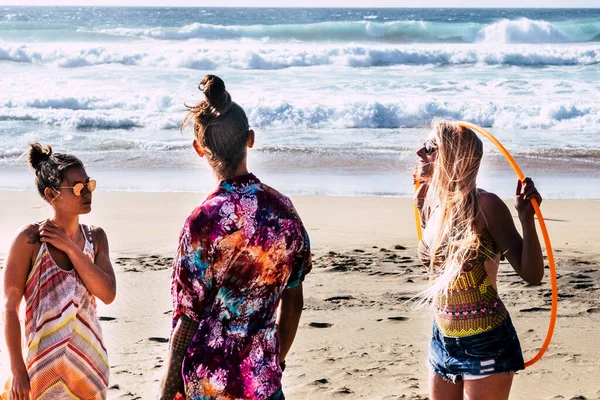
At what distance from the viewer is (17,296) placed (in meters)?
3.11

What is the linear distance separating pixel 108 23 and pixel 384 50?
2327 centimetres

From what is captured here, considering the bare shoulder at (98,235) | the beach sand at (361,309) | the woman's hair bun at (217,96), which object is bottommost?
the beach sand at (361,309)

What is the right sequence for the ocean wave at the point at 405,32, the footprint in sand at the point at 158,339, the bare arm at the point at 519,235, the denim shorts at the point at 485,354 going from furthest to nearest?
the ocean wave at the point at 405,32 < the footprint in sand at the point at 158,339 < the denim shorts at the point at 485,354 < the bare arm at the point at 519,235

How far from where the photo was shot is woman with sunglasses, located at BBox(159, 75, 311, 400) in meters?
2.51

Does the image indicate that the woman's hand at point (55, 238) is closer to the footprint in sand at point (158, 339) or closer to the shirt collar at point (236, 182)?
the shirt collar at point (236, 182)

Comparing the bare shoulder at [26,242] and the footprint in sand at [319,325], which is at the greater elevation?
the bare shoulder at [26,242]

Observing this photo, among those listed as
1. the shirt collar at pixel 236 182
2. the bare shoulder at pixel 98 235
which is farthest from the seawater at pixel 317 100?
the bare shoulder at pixel 98 235

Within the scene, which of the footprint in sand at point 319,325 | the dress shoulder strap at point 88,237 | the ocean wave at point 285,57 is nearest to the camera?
the dress shoulder strap at point 88,237

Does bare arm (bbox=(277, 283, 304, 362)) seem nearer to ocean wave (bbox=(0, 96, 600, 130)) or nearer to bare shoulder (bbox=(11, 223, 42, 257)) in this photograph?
bare shoulder (bbox=(11, 223, 42, 257))

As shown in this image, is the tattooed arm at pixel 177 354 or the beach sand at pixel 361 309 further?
the beach sand at pixel 361 309

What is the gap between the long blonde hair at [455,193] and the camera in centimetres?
314

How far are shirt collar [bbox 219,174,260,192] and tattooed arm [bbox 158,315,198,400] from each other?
1.33ft

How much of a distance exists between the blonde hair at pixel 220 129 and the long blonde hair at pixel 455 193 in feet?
2.95

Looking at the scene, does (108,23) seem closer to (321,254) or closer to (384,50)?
(384,50)
